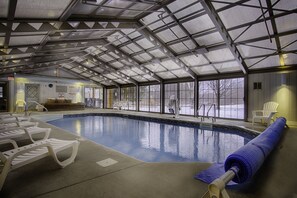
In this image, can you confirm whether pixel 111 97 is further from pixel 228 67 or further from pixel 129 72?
pixel 228 67

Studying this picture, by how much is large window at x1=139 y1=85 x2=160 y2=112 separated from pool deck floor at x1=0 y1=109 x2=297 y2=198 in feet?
32.7

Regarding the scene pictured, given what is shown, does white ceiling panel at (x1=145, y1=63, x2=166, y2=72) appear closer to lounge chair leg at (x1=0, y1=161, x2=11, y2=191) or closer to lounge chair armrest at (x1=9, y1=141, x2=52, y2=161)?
lounge chair armrest at (x1=9, y1=141, x2=52, y2=161)

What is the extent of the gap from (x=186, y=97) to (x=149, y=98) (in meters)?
3.29

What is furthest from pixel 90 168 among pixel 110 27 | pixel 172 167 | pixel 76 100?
pixel 76 100

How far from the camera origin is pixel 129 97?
1495 cm

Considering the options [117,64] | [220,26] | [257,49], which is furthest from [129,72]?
[257,49]

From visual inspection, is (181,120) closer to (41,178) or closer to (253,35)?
(253,35)

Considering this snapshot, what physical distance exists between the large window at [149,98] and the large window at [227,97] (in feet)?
13.4

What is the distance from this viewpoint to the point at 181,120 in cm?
841

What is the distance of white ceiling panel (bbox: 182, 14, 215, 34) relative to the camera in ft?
18.4

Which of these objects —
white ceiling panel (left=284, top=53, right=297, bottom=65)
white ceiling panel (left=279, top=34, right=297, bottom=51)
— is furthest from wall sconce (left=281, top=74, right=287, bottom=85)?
white ceiling panel (left=279, top=34, right=297, bottom=51)

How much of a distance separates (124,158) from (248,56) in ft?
22.9

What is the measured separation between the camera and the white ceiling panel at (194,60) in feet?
26.1

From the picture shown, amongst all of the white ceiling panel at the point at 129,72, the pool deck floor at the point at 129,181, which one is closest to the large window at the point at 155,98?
the white ceiling panel at the point at 129,72
